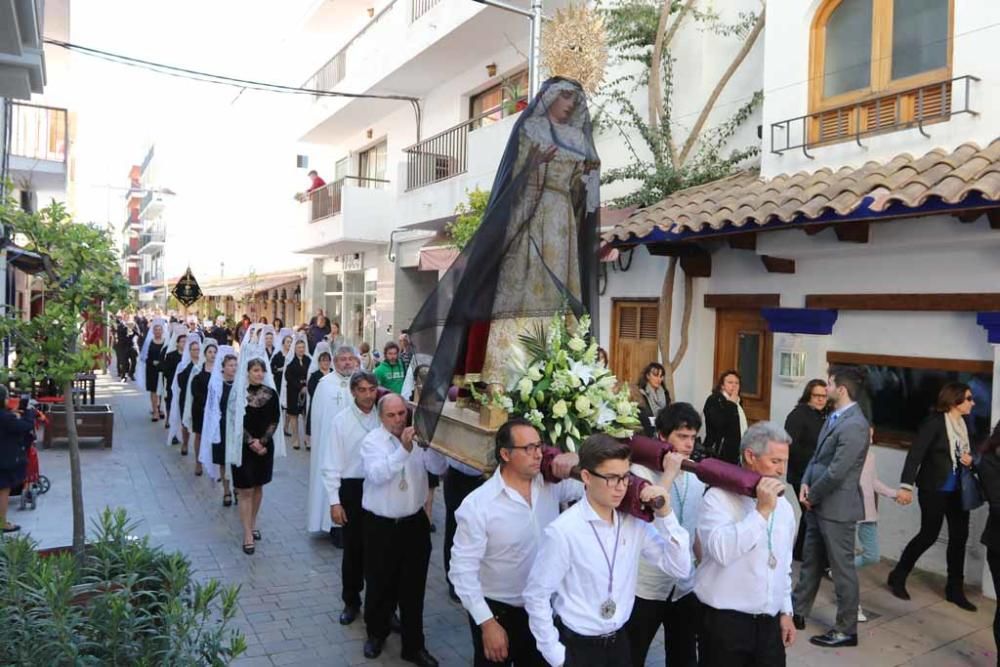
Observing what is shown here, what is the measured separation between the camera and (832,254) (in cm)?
753

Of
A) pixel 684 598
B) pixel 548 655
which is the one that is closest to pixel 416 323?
pixel 548 655

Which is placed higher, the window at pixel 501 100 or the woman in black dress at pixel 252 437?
the window at pixel 501 100

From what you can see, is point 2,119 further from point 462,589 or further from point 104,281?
point 462,589

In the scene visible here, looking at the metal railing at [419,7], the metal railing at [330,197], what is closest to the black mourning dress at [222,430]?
the metal railing at [419,7]

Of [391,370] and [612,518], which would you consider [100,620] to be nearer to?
[612,518]

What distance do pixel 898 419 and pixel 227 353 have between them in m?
6.93

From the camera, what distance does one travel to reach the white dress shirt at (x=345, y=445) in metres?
5.56

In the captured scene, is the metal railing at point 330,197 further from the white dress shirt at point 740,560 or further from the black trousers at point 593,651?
the black trousers at point 593,651

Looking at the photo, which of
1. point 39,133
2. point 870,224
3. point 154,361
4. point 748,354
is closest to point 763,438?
point 870,224

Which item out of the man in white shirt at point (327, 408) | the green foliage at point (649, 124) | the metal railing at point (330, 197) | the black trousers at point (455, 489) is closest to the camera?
the black trousers at point (455, 489)

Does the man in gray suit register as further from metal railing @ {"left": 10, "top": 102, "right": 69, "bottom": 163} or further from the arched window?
metal railing @ {"left": 10, "top": 102, "right": 69, "bottom": 163}

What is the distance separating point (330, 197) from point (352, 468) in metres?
14.9

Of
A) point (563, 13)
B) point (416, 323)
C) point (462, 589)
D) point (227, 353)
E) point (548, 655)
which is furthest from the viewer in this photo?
point (227, 353)

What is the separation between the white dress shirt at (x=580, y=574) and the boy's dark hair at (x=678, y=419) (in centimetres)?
87
